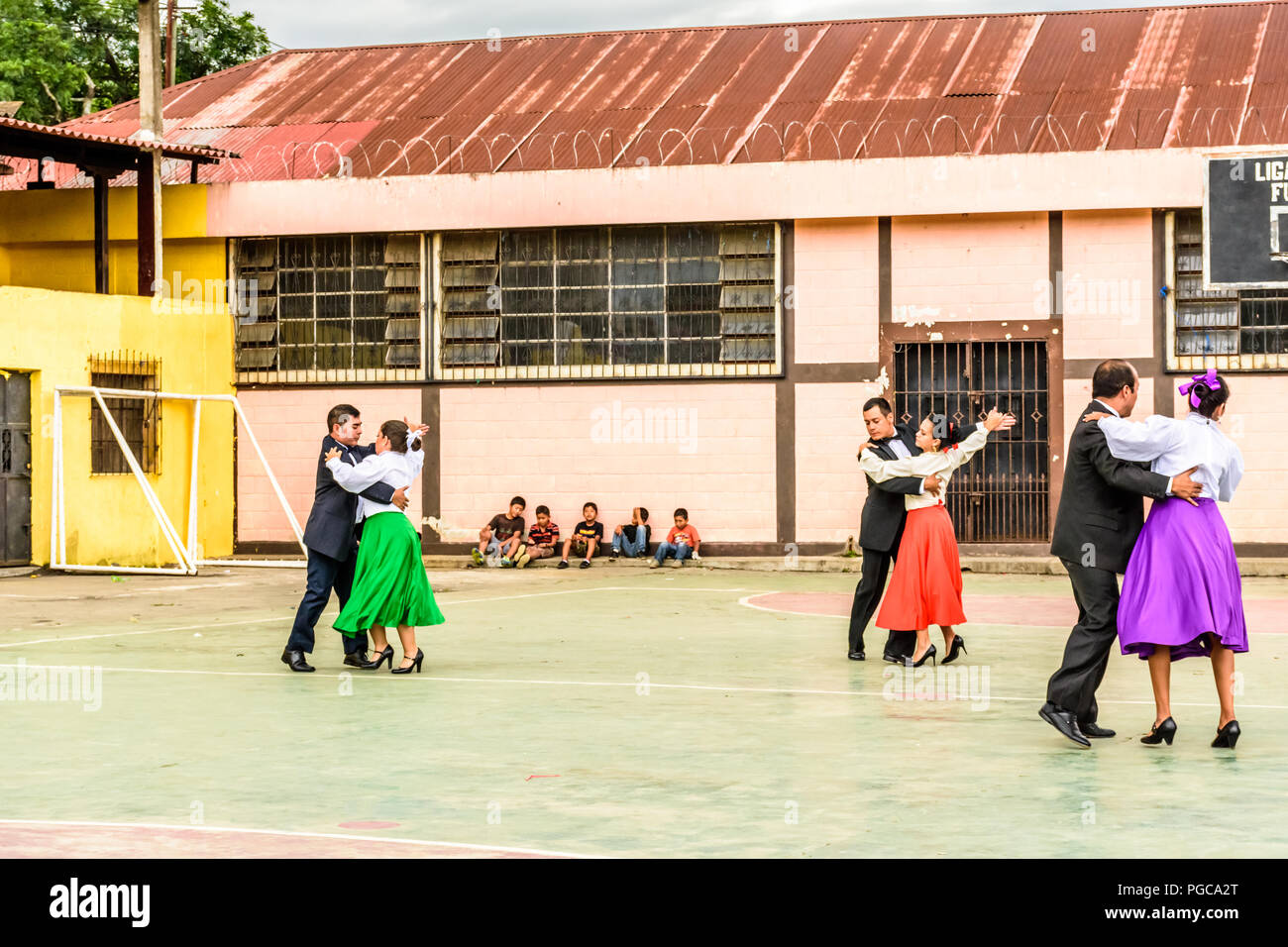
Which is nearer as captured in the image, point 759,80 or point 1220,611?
point 1220,611

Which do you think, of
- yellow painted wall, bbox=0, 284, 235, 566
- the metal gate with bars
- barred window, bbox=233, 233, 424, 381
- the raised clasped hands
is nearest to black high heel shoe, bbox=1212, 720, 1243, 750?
the raised clasped hands

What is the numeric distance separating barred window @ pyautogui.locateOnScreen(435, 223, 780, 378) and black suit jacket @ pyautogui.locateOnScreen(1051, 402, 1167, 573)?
1416 centimetres

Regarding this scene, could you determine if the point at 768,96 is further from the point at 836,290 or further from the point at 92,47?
the point at 92,47

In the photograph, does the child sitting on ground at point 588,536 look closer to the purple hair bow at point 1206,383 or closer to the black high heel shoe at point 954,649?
the black high heel shoe at point 954,649

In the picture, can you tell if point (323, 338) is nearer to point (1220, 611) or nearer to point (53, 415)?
point (53, 415)

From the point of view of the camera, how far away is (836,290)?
2236cm

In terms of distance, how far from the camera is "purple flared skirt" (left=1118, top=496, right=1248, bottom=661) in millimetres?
8062

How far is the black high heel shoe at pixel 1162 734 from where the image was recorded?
8234 millimetres

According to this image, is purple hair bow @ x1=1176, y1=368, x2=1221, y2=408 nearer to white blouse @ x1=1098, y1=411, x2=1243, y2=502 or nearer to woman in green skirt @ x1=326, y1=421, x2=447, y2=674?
white blouse @ x1=1098, y1=411, x2=1243, y2=502

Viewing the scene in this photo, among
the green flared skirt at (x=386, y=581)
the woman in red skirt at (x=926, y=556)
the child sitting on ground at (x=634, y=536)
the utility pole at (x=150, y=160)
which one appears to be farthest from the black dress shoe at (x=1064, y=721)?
the utility pole at (x=150, y=160)

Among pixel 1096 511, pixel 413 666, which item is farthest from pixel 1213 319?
pixel 1096 511

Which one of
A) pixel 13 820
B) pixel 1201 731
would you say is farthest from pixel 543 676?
pixel 13 820

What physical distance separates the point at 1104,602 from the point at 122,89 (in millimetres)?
35979

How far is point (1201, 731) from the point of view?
880cm
